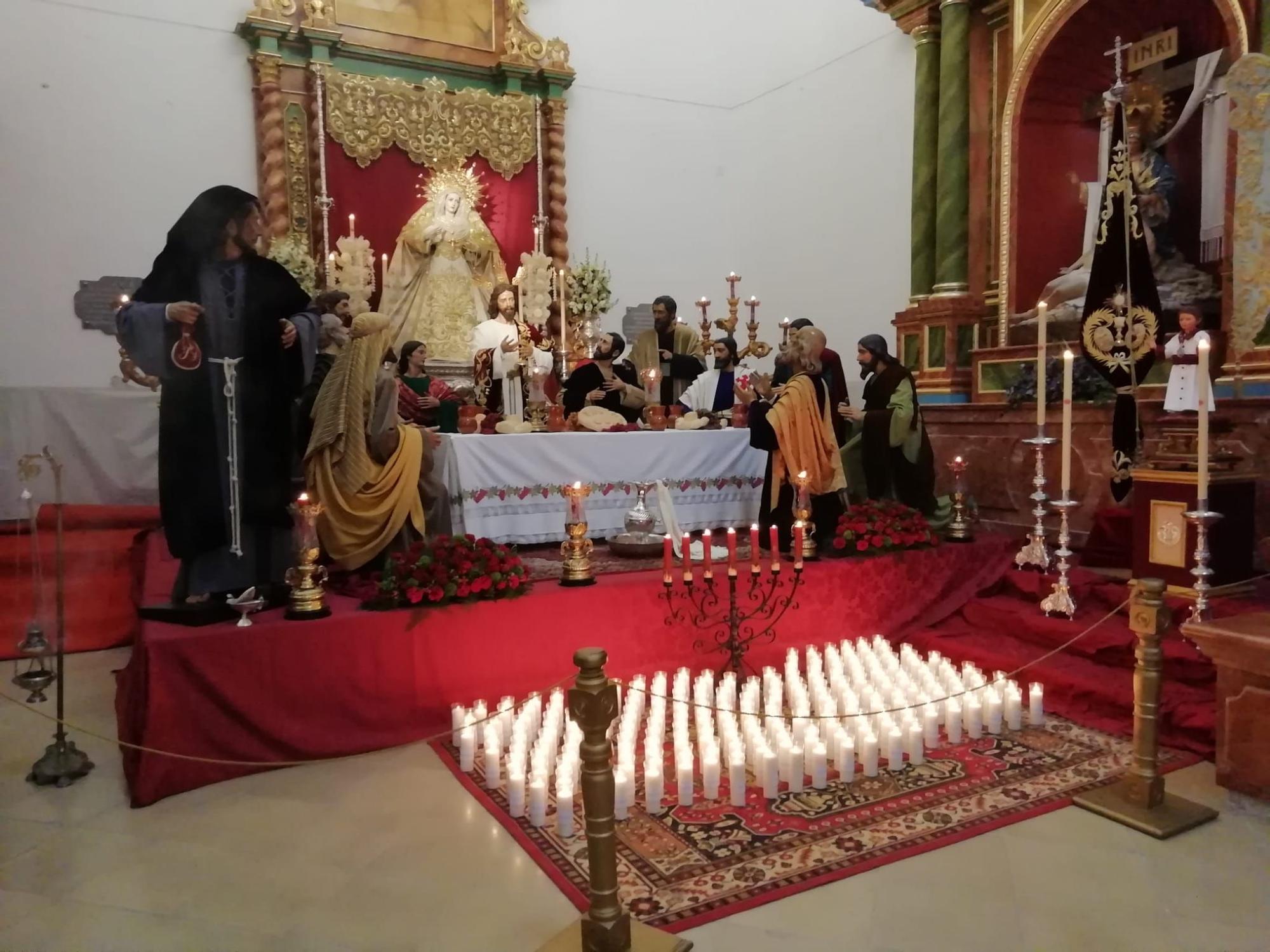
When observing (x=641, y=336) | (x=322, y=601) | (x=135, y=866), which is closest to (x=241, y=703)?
(x=322, y=601)

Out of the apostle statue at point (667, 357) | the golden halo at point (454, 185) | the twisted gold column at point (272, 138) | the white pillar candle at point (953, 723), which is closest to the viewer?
the white pillar candle at point (953, 723)

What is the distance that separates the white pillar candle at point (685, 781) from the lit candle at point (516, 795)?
68 centimetres

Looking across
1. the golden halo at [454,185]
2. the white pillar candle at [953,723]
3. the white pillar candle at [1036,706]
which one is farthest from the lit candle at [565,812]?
the golden halo at [454,185]

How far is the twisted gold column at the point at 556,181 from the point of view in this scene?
11.1 metres

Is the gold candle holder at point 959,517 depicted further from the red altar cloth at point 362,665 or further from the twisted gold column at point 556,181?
the twisted gold column at point 556,181

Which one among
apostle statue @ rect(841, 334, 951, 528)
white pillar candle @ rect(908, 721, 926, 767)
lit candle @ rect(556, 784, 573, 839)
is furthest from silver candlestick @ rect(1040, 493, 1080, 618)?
lit candle @ rect(556, 784, 573, 839)

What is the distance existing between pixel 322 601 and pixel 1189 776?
432cm

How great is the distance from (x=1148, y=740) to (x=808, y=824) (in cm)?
144

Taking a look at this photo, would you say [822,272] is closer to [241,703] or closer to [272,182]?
[272,182]

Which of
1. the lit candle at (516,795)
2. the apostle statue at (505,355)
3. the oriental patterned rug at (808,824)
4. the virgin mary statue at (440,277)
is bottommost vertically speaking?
the oriental patterned rug at (808,824)

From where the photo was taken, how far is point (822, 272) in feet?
35.9

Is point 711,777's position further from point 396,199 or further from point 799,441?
point 396,199

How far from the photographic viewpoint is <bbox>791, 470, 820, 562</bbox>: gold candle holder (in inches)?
211

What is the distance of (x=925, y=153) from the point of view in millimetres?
8898
